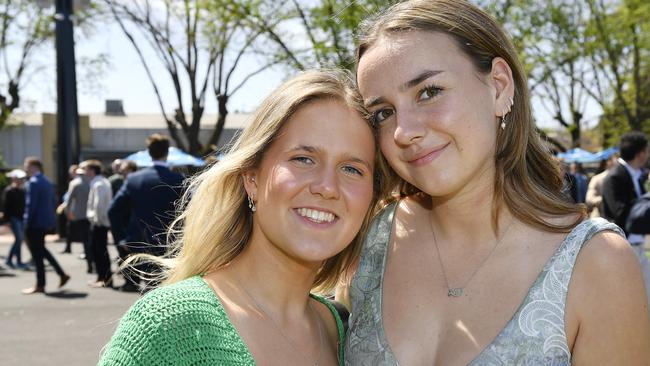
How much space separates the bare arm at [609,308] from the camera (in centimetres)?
209

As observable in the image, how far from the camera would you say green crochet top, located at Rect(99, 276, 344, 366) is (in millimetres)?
1930

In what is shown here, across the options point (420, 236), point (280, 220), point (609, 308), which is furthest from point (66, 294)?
point (609, 308)

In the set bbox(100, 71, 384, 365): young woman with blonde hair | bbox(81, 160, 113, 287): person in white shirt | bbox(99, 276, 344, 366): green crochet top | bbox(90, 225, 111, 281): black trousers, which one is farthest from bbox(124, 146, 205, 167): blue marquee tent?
bbox(99, 276, 344, 366): green crochet top

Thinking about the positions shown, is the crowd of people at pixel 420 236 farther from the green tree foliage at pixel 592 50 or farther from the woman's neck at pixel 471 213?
the green tree foliage at pixel 592 50

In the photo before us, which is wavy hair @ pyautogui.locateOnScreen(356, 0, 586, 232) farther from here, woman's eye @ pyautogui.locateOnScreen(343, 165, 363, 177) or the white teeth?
the white teeth

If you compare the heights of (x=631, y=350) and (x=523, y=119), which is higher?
(x=523, y=119)

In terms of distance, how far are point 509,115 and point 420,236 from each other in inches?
22.0

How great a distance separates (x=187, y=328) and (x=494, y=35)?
1.34 m

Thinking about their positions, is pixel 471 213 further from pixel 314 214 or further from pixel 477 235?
pixel 314 214

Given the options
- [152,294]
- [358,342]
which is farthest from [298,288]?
[152,294]

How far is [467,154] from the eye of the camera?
2326 mm

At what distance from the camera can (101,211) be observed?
11586 millimetres

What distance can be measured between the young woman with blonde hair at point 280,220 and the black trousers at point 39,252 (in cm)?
902

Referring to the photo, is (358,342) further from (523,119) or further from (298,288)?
(523,119)
